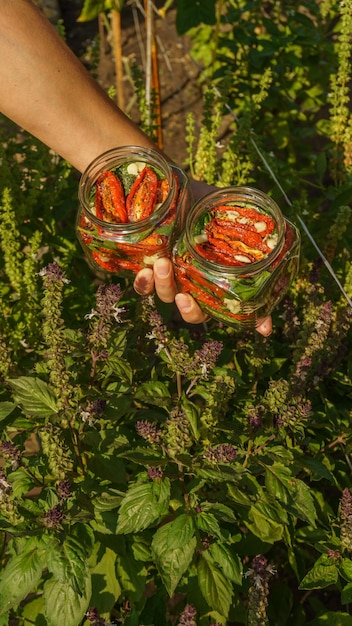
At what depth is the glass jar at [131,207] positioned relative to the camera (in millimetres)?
1931

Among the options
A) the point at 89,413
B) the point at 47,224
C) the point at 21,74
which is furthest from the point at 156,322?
the point at 47,224

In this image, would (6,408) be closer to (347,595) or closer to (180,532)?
(180,532)

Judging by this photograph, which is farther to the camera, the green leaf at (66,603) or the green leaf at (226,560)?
the green leaf at (226,560)

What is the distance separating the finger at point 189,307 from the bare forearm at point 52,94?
0.55m

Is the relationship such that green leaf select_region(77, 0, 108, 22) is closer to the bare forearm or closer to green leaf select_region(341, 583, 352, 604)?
the bare forearm

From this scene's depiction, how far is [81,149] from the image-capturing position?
7.47ft

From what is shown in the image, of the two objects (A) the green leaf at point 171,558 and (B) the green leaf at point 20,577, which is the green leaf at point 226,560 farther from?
(B) the green leaf at point 20,577

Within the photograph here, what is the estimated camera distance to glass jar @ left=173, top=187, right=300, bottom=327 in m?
1.83

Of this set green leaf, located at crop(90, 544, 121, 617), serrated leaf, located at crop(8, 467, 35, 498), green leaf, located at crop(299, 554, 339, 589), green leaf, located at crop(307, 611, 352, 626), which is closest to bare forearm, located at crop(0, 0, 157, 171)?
serrated leaf, located at crop(8, 467, 35, 498)

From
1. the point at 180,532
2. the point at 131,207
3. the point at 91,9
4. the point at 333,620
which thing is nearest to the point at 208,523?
the point at 180,532

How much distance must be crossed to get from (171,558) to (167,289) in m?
0.76

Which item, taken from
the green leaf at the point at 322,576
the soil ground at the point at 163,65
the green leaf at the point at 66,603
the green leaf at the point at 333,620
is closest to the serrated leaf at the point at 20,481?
the green leaf at the point at 66,603

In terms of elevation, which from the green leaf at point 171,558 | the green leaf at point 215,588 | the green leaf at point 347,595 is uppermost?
the green leaf at point 171,558

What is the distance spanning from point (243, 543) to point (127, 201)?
1.04 metres
